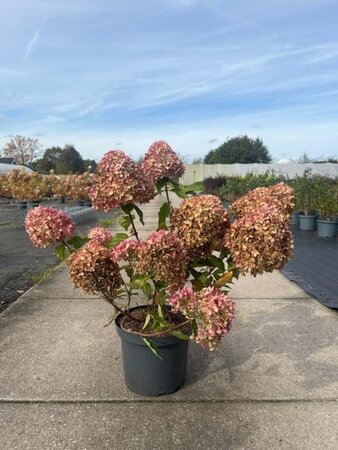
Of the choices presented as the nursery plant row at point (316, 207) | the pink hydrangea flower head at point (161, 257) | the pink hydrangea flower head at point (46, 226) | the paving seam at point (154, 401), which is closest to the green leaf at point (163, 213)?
the pink hydrangea flower head at point (161, 257)

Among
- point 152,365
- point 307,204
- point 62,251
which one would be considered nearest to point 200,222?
A: point 62,251

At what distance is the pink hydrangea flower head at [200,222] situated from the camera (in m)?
2.29

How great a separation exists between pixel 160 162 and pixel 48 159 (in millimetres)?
61108

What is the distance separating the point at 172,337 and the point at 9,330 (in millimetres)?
1835

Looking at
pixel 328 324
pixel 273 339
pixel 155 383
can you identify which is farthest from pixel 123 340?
pixel 328 324

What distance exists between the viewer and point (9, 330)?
3.77m

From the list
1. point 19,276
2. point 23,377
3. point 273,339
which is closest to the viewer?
point 23,377

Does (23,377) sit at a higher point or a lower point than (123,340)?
lower

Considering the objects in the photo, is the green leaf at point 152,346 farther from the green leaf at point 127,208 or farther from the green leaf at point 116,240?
the green leaf at point 127,208

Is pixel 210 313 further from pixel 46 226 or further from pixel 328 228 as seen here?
pixel 328 228

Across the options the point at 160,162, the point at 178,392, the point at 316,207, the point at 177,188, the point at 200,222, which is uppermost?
the point at 160,162

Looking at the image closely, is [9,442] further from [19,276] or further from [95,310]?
[19,276]

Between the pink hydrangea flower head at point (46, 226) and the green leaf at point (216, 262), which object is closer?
the pink hydrangea flower head at point (46, 226)

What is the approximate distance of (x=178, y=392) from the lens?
280 centimetres
